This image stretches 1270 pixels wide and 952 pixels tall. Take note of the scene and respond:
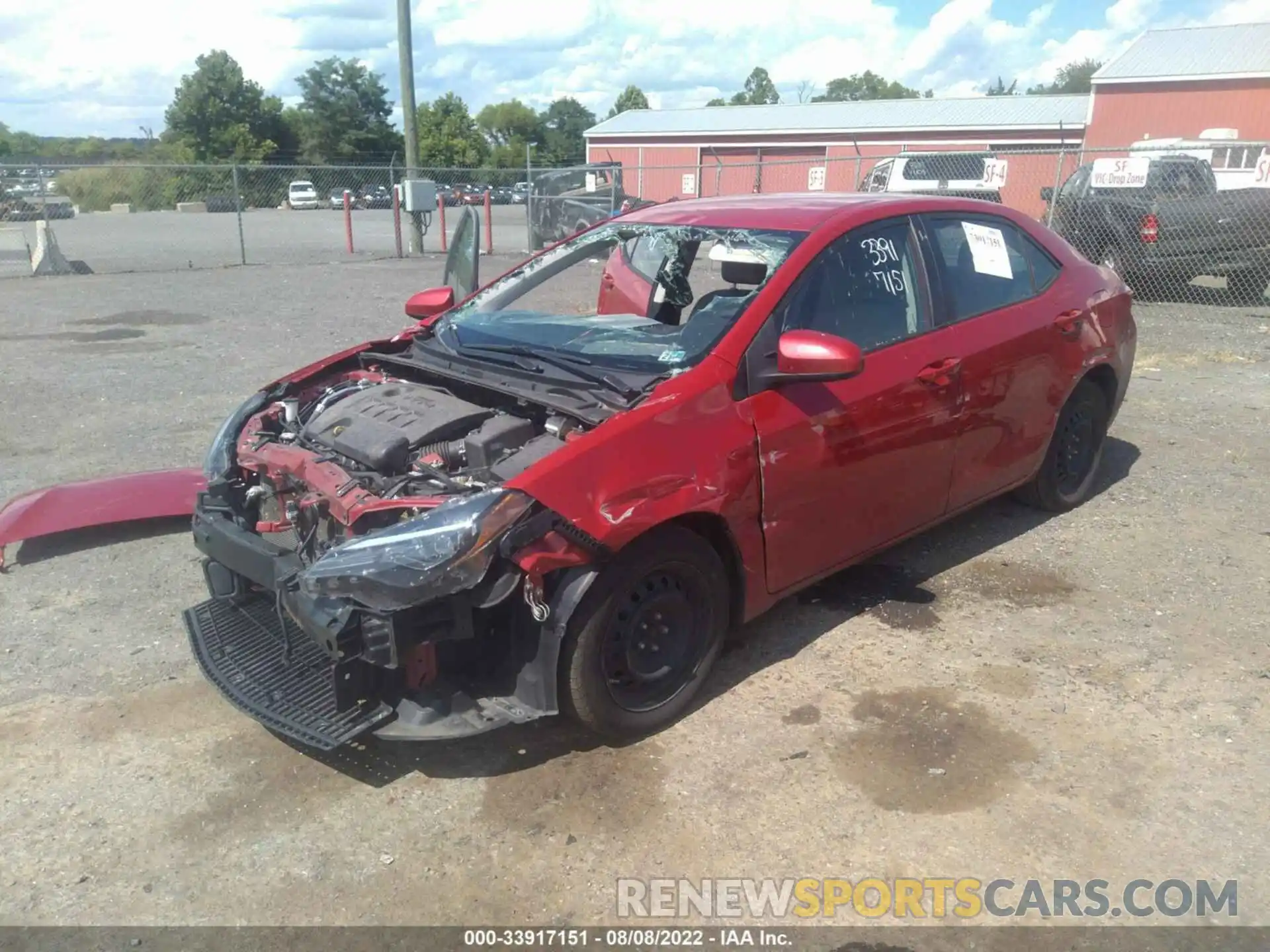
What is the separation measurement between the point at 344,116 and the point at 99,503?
7115cm

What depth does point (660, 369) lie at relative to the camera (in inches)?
137

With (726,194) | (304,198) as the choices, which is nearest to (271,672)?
(726,194)

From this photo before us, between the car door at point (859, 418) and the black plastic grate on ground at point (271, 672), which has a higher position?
the car door at point (859, 418)

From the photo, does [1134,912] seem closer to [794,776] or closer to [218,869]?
[794,776]

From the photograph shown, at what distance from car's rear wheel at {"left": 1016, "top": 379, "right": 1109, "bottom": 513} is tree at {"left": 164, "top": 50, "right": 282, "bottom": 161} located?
218 ft

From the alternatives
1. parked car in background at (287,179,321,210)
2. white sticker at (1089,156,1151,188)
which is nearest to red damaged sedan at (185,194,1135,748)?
white sticker at (1089,156,1151,188)

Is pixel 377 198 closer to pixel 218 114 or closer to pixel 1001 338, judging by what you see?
pixel 218 114

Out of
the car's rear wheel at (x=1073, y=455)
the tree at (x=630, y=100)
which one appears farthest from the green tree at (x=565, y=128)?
the car's rear wheel at (x=1073, y=455)

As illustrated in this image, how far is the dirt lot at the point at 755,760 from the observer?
2.80m

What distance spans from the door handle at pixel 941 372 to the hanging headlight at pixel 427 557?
6.24 ft

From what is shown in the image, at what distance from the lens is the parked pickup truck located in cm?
1272

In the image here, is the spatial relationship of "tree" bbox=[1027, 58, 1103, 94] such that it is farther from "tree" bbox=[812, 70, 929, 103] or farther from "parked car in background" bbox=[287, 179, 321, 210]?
"parked car in background" bbox=[287, 179, 321, 210]

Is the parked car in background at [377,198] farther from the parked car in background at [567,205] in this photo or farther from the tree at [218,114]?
the tree at [218,114]

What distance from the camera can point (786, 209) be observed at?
411 cm
